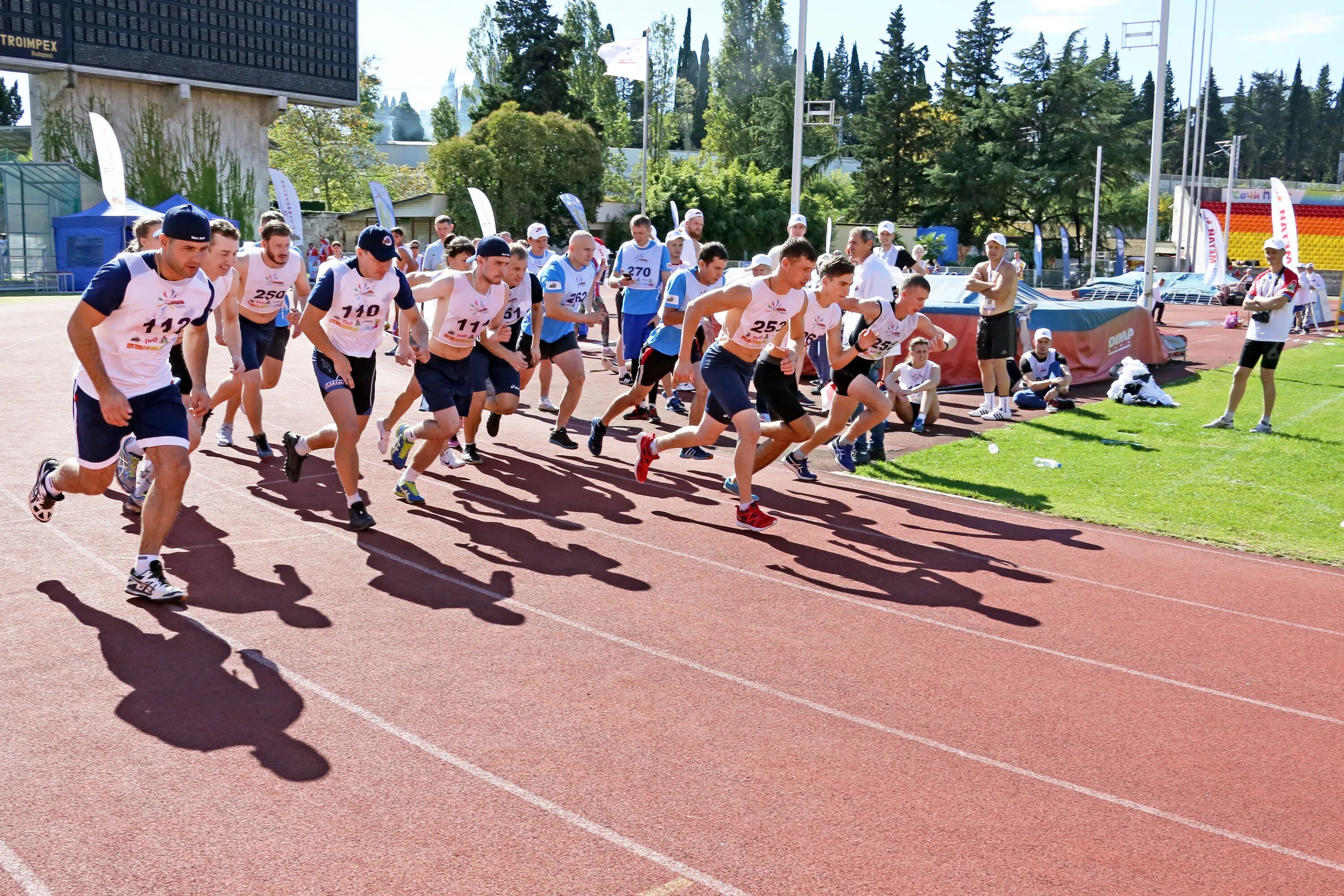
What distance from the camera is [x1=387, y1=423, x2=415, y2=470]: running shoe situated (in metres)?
9.57

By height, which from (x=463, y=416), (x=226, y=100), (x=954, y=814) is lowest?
(x=954, y=814)

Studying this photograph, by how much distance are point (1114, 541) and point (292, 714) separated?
626 cm

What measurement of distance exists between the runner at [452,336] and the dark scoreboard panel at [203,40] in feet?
124

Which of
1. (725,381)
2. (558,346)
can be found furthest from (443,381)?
(558,346)

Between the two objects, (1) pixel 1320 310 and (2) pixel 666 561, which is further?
(1) pixel 1320 310

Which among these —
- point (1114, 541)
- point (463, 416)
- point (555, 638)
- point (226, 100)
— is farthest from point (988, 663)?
point (226, 100)

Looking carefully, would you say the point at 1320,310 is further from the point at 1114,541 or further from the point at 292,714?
the point at 292,714

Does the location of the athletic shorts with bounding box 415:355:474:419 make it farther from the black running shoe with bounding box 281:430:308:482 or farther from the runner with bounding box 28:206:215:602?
the runner with bounding box 28:206:215:602

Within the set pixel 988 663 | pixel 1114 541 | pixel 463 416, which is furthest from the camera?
pixel 463 416

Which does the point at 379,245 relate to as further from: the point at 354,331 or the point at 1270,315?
the point at 1270,315

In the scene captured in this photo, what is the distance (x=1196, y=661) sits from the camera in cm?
612

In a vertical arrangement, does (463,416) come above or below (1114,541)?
above

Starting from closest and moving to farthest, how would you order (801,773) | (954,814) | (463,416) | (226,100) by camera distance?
(954,814) → (801,773) → (463,416) → (226,100)

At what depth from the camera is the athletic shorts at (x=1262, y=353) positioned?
505 inches
